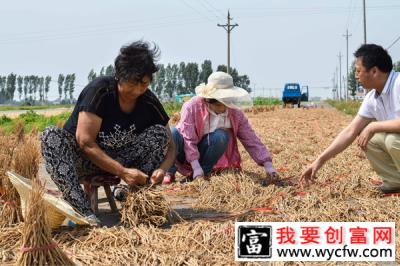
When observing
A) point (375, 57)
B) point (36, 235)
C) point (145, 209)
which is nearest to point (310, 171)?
point (375, 57)

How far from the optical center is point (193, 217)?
344 cm

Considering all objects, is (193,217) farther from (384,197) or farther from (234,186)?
(384,197)

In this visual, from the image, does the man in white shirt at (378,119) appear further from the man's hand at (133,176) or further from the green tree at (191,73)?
the green tree at (191,73)

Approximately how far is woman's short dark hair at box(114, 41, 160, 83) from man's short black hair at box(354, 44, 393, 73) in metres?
1.50

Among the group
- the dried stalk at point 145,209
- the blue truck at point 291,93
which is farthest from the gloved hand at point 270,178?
the blue truck at point 291,93

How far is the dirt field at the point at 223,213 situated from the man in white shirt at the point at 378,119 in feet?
0.63

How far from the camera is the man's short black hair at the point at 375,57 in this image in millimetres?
3650

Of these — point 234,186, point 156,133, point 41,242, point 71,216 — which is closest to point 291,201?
point 234,186

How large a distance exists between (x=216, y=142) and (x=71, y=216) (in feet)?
6.09

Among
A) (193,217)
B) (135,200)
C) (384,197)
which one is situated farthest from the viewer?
(384,197)

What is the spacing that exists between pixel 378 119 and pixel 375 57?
512mm

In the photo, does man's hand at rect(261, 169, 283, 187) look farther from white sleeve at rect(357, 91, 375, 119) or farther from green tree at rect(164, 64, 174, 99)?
green tree at rect(164, 64, 174, 99)

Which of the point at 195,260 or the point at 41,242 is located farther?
the point at 195,260

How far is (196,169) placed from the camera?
177 inches
